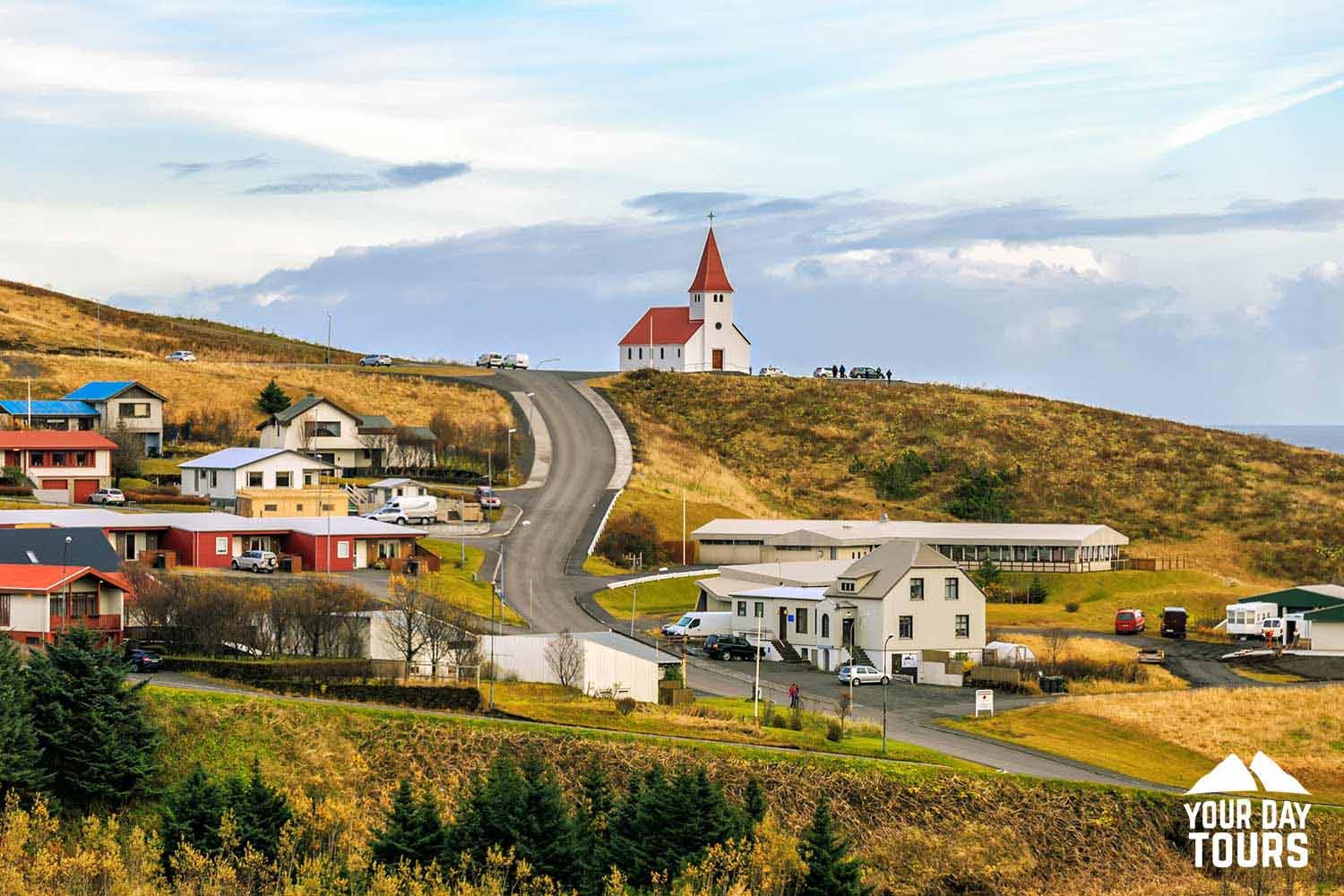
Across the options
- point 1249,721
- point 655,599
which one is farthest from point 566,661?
point 1249,721

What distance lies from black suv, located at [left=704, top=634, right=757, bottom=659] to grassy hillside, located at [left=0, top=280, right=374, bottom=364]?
76.4 meters

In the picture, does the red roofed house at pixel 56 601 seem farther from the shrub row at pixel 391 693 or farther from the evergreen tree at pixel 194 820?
the evergreen tree at pixel 194 820

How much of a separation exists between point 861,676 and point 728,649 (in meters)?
6.47

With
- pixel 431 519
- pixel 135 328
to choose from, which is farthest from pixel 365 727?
pixel 135 328

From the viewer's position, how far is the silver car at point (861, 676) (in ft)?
203

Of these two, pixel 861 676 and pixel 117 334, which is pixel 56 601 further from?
pixel 117 334

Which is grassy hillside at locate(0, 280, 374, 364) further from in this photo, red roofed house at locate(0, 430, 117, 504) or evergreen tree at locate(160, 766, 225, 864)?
evergreen tree at locate(160, 766, 225, 864)

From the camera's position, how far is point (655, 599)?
77.9 m

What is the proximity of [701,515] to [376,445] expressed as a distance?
19363 mm

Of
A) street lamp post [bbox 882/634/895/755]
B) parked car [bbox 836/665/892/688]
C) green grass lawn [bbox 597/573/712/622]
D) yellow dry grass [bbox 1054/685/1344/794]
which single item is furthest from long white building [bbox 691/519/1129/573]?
yellow dry grass [bbox 1054/685/1344/794]

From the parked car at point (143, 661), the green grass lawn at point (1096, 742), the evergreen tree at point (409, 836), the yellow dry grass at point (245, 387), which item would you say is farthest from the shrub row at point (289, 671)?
the yellow dry grass at point (245, 387)

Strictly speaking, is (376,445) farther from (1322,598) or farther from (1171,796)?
(1171,796)

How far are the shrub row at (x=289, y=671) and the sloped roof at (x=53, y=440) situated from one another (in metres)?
34.9

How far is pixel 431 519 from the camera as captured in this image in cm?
8744
